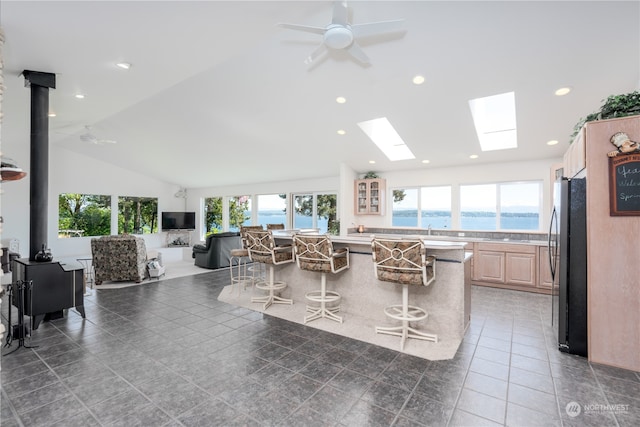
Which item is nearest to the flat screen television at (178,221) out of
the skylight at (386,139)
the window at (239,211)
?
the window at (239,211)

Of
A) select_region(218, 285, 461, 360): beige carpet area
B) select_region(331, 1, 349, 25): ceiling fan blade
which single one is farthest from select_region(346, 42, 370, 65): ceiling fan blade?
select_region(218, 285, 461, 360): beige carpet area

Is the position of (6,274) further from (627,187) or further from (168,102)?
(627,187)

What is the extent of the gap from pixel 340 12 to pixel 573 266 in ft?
10.4

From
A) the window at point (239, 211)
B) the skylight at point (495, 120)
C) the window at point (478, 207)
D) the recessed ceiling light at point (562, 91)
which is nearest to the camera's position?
the recessed ceiling light at point (562, 91)

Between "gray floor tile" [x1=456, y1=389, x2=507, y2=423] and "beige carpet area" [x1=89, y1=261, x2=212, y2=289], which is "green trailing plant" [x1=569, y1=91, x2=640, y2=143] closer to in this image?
"gray floor tile" [x1=456, y1=389, x2=507, y2=423]

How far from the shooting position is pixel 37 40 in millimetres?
2742

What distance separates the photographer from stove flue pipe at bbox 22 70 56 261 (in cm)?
349

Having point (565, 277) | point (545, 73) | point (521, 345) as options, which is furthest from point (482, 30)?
point (521, 345)

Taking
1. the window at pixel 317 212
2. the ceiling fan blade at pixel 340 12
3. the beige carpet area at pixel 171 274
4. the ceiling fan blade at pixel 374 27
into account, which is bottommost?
the beige carpet area at pixel 171 274

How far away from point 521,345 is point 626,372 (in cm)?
74

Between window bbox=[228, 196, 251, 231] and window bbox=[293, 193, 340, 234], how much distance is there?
1.97 metres

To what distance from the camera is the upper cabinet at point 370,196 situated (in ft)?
22.8

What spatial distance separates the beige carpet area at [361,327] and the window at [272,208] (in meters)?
4.64

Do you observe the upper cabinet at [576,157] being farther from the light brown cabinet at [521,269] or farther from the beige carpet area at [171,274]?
the beige carpet area at [171,274]
